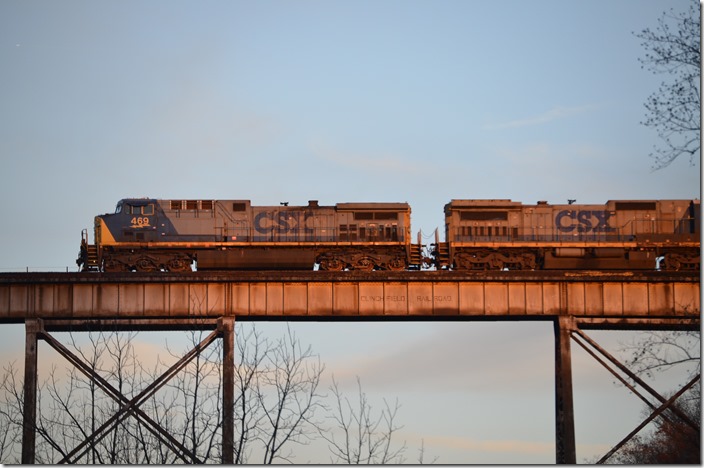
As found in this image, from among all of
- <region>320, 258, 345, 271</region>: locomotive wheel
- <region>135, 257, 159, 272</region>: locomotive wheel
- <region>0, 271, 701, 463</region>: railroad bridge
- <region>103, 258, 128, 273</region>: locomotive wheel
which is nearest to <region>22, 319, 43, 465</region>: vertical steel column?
<region>0, 271, 701, 463</region>: railroad bridge

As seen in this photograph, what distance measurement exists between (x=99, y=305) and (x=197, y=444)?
69.4 ft

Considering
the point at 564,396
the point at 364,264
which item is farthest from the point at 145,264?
the point at 564,396

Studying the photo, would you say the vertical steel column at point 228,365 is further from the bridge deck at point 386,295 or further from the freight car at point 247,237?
the freight car at point 247,237

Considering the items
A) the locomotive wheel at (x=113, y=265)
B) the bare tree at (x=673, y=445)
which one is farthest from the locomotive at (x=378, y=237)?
the bare tree at (x=673, y=445)

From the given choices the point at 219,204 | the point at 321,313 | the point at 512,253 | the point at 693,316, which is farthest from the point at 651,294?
the point at 219,204

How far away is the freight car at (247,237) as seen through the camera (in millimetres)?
50000

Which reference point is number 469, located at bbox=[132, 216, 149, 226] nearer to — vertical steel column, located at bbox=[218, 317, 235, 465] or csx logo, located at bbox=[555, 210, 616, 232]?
vertical steel column, located at bbox=[218, 317, 235, 465]

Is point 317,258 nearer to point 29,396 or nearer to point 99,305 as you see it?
point 99,305

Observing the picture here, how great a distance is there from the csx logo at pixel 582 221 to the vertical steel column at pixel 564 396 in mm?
11819

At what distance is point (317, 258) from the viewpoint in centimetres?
5072

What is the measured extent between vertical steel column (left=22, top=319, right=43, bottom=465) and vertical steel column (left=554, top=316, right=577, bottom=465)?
19.0m

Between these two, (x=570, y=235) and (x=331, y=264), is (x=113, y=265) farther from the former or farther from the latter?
(x=570, y=235)

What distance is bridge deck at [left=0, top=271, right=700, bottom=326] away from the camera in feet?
136

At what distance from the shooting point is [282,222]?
51906 millimetres
